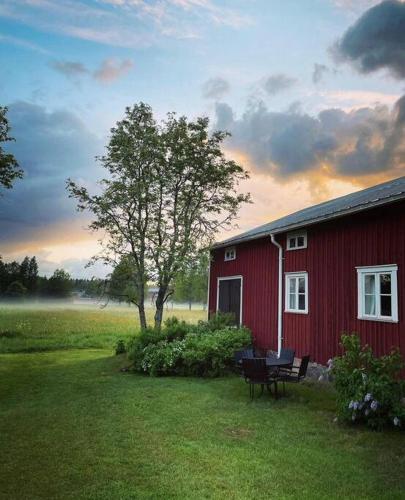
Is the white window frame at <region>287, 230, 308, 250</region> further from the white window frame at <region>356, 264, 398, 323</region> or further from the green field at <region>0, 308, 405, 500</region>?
the green field at <region>0, 308, 405, 500</region>

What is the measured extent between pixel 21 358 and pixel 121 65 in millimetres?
11969

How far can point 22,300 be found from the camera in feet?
131

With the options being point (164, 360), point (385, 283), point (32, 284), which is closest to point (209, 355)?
point (164, 360)

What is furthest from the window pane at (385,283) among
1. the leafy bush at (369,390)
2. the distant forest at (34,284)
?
the distant forest at (34,284)

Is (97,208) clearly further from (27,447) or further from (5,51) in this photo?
(27,447)

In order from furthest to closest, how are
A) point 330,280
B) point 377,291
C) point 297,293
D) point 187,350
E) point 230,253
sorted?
point 230,253, point 187,350, point 297,293, point 330,280, point 377,291

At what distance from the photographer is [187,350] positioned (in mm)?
11156

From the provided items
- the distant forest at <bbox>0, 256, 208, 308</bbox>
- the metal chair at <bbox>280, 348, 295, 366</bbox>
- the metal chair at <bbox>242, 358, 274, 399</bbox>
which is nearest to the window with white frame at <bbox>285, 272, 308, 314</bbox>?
the metal chair at <bbox>280, 348, 295, 366</bbox>

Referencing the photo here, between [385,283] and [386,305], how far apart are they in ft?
1.55

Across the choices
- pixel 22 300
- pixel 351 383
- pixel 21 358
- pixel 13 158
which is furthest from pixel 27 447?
pixel 22 300

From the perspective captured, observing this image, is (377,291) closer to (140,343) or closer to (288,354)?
(288,354)

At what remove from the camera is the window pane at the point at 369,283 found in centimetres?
840

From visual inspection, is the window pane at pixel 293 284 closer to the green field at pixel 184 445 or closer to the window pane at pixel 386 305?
the green field at pixel 184 445

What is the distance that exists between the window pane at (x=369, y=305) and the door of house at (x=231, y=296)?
6.31 m
